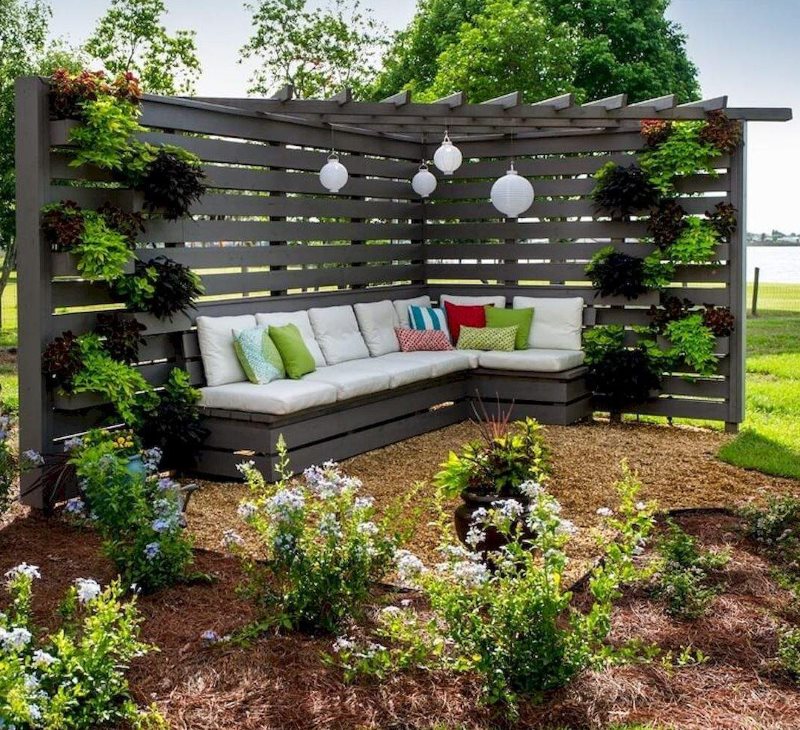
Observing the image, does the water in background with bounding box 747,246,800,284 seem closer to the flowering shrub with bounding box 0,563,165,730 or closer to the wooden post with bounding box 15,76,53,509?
the wooden post with bounding box 15,76,53,509

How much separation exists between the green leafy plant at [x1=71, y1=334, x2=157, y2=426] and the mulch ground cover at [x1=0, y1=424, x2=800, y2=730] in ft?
2.79

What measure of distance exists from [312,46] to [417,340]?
595 inches

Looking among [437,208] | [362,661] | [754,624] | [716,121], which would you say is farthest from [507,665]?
[437,208]

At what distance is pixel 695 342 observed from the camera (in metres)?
8.41

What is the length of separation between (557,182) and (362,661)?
6.64 meters

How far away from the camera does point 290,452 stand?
6574mm

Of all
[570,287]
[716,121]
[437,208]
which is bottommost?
[570,287]

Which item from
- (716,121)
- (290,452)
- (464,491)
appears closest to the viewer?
(464,491)

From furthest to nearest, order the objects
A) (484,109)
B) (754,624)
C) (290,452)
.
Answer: (484,109)
(290,452)
(754,624)

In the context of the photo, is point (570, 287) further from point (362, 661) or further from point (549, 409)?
point (362, 661)

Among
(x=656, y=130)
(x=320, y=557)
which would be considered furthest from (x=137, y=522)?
(x=656, y=130)

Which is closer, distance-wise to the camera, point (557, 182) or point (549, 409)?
point (549, 409)

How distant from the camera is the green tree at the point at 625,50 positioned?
1953 centimetres

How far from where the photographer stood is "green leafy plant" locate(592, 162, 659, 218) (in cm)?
848
